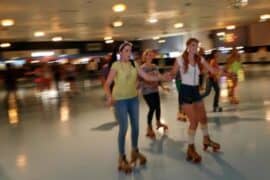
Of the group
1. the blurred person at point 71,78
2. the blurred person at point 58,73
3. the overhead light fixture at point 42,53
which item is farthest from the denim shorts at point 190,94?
the overhead light fixture at point 42,53

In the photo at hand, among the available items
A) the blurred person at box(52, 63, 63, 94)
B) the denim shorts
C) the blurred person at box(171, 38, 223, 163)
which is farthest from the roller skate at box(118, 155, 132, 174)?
the blurred person at box(52, 63, 63, 94)

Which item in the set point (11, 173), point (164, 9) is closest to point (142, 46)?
point (164, 9)

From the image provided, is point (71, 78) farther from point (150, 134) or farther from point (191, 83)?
point (191, 83)

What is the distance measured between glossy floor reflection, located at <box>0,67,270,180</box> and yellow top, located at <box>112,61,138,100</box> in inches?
32.7

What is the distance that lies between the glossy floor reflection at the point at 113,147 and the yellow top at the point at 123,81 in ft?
2.72

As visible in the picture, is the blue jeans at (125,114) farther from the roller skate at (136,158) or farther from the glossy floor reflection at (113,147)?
the glossy floor reflection at (113,147)

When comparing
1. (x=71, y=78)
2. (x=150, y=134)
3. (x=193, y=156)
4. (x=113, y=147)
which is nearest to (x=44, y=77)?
(x=71, y=78)

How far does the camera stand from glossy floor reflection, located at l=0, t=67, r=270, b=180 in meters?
3.71

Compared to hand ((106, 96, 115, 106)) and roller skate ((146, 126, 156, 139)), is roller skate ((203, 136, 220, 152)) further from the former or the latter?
hand ((106, 96, 115, 106))

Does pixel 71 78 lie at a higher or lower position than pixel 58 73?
lower

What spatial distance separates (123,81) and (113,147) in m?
1.42

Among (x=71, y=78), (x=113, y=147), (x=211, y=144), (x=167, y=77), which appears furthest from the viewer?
(x=71, y=78)

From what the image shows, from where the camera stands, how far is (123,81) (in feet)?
12.3

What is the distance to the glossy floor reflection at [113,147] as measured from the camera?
371 cm
